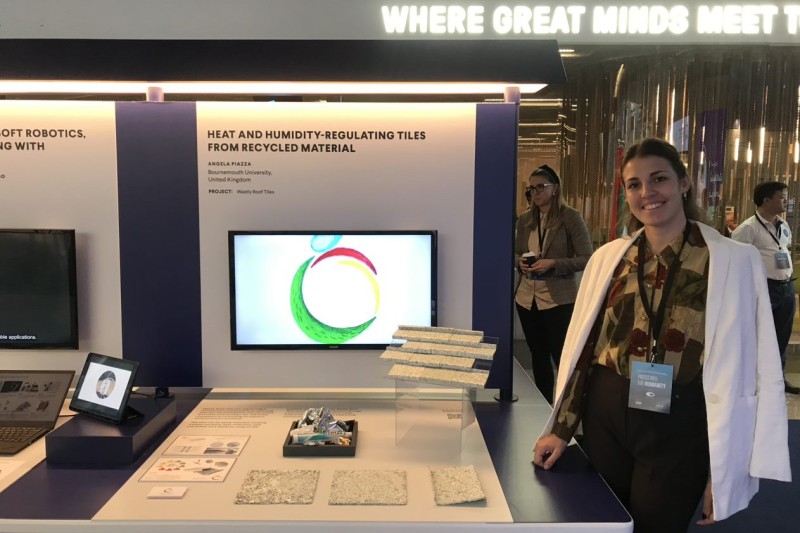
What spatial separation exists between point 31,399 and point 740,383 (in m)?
2.04

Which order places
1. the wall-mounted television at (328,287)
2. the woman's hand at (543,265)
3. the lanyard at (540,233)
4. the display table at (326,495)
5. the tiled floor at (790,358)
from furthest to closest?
the tiled floor at (790,358) → the lanyard at (540,233) → the woman's hand at (543,265) → the wall-mounted television at (328,287) → the display table at (326,495)

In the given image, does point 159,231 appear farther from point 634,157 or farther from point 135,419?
point 634,157

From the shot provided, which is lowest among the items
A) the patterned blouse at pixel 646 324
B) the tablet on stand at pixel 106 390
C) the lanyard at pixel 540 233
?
the tablet on stand at pixel 106 390

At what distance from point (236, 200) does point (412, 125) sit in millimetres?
680

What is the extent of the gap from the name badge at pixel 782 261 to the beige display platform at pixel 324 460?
11.2 feet

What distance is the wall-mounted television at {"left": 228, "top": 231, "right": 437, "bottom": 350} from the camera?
1981 millimetres

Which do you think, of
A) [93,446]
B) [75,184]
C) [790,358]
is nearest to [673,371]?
[93,446]

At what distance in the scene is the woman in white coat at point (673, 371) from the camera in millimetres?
1370

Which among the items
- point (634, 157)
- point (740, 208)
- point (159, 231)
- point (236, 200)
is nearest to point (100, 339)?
point (159, 231)

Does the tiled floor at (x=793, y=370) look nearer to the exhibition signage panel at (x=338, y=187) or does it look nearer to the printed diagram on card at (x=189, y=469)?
the exhibition signage panel at (x=338, y=187)

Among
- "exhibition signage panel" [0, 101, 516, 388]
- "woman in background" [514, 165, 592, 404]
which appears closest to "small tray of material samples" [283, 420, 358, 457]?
"exhibition signage panel" [0, 101, 516, 388]

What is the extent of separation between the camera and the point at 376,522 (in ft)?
4.11

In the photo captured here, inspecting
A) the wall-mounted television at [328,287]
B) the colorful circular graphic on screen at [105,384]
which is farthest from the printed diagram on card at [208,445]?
the wall-mounted television at [328,287]

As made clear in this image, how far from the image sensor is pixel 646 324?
146cm
